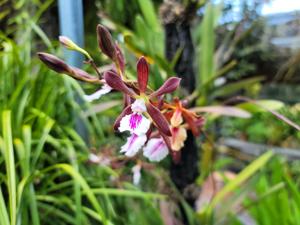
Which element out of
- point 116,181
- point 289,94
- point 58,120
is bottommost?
point 289,94

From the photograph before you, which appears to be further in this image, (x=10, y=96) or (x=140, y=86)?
(x=10, y=96)

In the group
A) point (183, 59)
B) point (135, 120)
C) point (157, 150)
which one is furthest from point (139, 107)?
point (183, 59)

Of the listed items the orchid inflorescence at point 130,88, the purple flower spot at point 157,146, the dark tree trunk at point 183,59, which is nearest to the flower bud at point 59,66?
the orchid inflorescence at point 130,88

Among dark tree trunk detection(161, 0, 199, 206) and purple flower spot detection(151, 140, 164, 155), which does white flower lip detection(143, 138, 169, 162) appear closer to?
purple flower spot detection(151, 140, 164, 155)

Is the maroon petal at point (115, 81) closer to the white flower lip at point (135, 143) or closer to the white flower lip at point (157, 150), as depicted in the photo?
the white flower lip at point (135, 143)

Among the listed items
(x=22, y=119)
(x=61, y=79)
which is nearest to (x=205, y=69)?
(x=61, y=79)

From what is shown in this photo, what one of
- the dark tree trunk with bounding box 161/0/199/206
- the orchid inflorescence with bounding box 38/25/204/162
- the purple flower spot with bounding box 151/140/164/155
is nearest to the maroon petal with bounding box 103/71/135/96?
the orchid inflorescence with bounding box 38/25/204/162

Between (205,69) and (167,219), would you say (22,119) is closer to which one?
(167,219)
